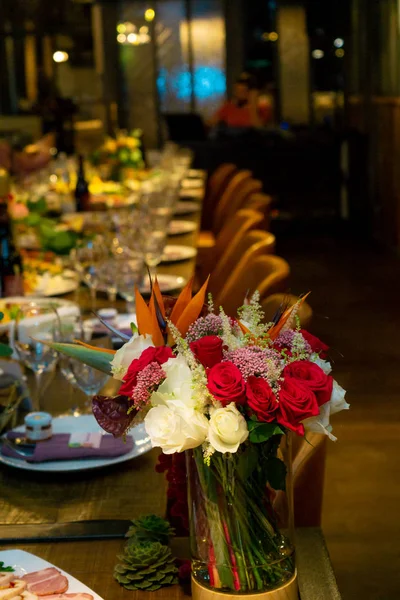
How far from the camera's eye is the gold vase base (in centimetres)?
129

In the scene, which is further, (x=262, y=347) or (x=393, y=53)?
(x=393, y=53)

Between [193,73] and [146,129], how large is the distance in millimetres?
1067

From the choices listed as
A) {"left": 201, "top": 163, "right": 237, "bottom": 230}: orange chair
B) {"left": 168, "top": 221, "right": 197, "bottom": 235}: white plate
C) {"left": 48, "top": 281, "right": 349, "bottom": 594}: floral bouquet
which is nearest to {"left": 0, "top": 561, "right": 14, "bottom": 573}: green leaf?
{"left": 48, "top": 281, "right": 349, "bottom": 594}: floral bouquet

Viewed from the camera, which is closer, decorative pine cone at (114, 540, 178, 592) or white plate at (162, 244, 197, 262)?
decorative pine cone at (114, 540, 178, 592)

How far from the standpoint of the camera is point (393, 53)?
381 inches

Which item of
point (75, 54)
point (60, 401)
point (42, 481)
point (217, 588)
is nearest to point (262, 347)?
point (217, 588)

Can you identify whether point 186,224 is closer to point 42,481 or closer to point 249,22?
point 42,481

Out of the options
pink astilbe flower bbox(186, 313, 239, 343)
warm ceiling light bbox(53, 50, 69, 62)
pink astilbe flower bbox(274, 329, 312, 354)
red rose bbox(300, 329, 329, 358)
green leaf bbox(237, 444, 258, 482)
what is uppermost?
warm ceiling light bbox(53, 50, 69, 62)

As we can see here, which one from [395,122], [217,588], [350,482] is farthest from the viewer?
[395,122]

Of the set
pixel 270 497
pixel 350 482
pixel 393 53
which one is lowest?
pixel 350 482

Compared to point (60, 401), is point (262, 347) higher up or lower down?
higher up

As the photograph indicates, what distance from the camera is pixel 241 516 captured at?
1.29 meters

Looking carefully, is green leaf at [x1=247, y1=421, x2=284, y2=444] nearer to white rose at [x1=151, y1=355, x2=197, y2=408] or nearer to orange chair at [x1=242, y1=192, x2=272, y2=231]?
white rose at [x1=151, y1=355, x2=197, y2=408]

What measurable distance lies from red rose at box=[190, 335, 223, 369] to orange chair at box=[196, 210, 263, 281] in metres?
2.93
